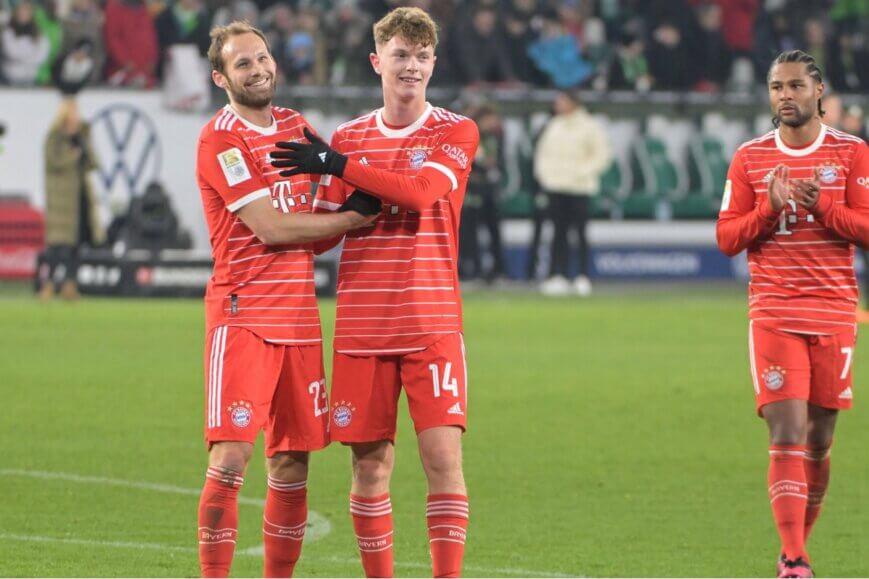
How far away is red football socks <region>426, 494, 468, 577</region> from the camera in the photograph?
6.33 meters

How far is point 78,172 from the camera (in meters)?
21.8

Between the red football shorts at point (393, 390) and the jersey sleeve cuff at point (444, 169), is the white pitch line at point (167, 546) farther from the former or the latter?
the jersey sleeve cuff at point (444, 169)

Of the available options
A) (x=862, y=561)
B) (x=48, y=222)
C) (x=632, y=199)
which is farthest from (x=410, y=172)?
(x=632, y=199)

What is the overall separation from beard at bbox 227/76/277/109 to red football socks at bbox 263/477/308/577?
142cm

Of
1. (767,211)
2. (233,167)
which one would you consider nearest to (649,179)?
(767,211)

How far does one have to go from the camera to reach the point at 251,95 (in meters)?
6.61

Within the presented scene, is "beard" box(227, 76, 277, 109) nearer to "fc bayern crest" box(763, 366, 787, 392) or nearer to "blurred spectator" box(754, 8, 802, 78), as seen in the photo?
"fc bayern crest" box(763, 366, 787, 392)

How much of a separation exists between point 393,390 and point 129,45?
63.3ft

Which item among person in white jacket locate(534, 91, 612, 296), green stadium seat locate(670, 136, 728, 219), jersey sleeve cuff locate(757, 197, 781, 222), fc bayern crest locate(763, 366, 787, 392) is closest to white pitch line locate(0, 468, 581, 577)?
fc bayern crest locate(763, 366, 787, 392)

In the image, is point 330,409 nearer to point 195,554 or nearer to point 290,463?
point 290,463

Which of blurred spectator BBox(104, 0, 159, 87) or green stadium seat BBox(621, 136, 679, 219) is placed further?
green stadium seat BBox(621, 136, 679, 219)

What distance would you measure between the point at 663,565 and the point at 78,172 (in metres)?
15.3

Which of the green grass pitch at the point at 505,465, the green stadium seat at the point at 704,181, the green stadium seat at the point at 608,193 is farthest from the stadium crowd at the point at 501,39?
the green grass pitch at the point at 505,465

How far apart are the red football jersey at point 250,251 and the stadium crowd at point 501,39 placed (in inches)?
726
